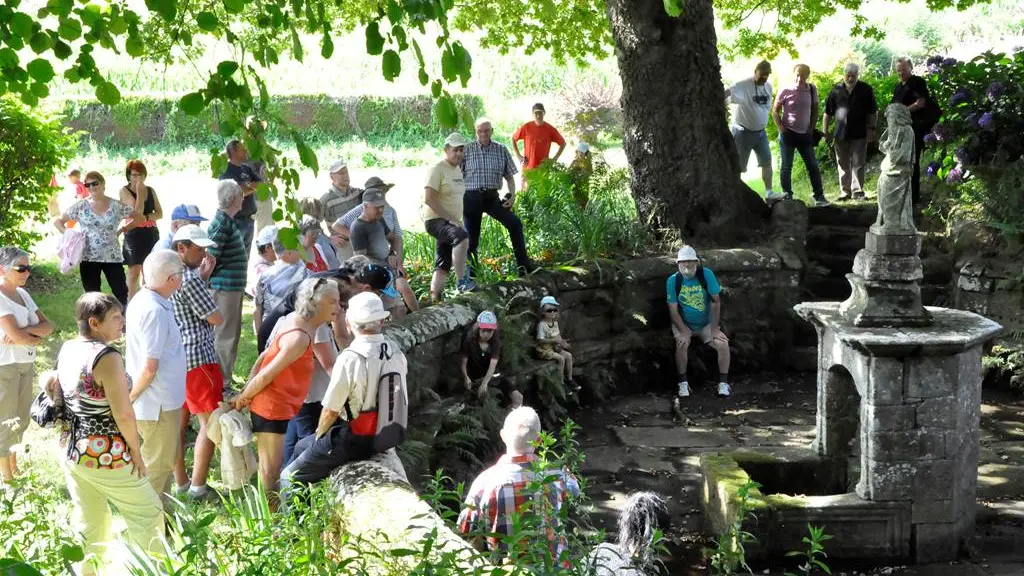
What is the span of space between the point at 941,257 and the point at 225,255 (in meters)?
7.88

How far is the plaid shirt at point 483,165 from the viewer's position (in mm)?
11891

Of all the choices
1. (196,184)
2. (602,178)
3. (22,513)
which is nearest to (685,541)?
(22,513)

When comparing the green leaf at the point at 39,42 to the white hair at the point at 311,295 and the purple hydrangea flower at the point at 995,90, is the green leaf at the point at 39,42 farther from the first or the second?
the purple hydrangea flower at the point at 995,90

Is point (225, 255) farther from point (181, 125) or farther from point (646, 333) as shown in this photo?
point (181, 125)

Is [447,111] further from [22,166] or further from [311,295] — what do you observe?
[22,166]

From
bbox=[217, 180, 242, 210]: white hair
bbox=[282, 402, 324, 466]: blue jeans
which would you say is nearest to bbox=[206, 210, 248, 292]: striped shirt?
bbox=[217, 180, 242, 210]: white hair

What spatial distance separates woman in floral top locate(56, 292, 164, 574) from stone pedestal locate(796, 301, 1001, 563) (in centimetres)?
464

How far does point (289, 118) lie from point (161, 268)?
1964 cm

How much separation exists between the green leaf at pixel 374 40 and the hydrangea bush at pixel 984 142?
9.92m

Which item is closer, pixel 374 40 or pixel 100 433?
pixel 374 40

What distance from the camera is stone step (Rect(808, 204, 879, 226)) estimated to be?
1422cm

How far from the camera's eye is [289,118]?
26.2 metres

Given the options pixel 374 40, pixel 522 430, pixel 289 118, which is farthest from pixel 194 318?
pixel 289 118

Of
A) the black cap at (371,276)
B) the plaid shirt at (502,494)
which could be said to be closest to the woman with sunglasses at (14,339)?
the black cap at (371,276)
